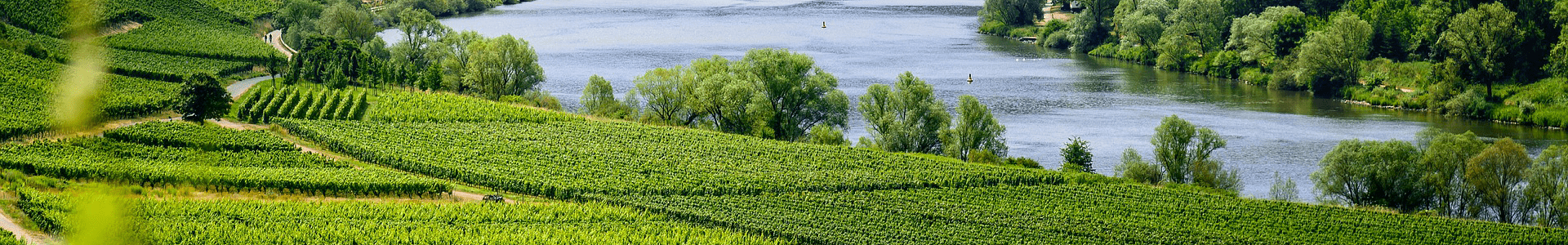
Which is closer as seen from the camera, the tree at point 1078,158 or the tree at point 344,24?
the tree at point 1078,158

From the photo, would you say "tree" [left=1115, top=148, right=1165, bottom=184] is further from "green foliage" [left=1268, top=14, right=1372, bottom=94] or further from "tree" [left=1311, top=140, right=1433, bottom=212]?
"green foliage" [left=1268, top=14, right=1372, bottom=94]

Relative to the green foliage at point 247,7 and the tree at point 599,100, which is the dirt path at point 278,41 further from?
the tree at point 599,100

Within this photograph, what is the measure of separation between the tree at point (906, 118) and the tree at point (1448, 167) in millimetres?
25783

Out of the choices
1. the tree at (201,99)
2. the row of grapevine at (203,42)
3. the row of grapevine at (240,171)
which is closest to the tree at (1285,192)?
the row of grapevine at (240,171)

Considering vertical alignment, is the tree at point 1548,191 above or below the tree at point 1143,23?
below

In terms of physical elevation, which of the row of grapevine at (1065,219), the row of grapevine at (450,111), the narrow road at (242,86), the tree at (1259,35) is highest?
the tree at (1259,35)

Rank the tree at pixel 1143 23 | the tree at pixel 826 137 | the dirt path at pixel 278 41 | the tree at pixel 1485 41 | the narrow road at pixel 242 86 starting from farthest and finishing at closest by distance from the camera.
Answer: the tree at pixel 1143 23 < the dirt path at pixel 278 41 < the tree at pixel 1485 41 < the narrow road at pixel 242 86 < the tree at pixel 826 137

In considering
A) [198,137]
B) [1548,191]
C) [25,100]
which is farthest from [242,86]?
[1548,191]

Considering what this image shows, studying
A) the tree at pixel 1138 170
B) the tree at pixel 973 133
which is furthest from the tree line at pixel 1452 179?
the tree at pixel 973 133

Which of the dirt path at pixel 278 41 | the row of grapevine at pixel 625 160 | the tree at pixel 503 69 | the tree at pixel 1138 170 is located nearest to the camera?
the row of grapevine at pixel 625 160

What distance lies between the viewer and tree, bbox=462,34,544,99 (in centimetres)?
9344

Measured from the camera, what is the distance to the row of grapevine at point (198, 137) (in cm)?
6397

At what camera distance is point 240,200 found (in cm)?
5275

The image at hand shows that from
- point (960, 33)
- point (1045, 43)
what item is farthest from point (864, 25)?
point (1045, 43)
